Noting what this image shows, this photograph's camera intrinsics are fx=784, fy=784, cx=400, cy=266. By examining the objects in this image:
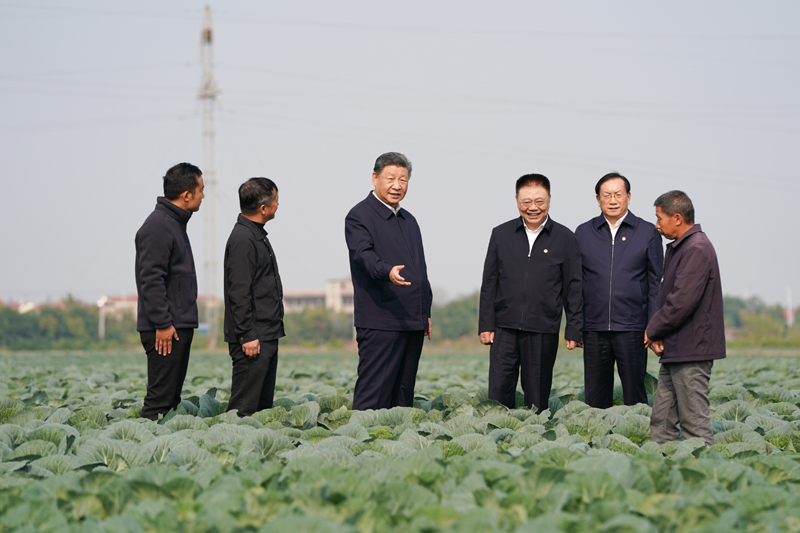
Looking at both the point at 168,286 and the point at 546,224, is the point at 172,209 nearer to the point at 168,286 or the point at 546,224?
the point at 168,286

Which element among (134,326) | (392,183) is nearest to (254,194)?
(392,183)

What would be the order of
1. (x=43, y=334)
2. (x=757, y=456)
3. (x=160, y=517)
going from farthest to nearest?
1. (x=43, y=334)
2. (x=757, y=456)
3. (x=160, y=517)

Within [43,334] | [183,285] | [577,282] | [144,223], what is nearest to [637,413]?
[577,282]

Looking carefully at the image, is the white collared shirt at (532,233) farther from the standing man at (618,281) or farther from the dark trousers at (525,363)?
the dark trousers at (525,363)

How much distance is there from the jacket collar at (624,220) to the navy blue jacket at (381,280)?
1344 mm

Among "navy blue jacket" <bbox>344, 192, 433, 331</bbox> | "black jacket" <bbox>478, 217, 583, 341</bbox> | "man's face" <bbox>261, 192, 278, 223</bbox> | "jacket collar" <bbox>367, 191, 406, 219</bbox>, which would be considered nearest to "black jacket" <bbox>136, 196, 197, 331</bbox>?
"man's face" <bbox>261, 192, 278, 223</bbox>

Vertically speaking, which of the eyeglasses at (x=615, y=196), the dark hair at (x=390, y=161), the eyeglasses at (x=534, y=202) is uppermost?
the dark hair at (x=390, y=161)

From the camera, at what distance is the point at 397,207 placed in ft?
18.2

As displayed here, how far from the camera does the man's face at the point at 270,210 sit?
529cm

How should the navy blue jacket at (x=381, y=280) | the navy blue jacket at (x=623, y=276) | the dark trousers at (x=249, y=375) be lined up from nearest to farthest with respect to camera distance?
the dark trousers at (x=249, y=375) < the navy blue jacket at (x=381, y=280) < the navy blue jacket at (x=623, y=276)

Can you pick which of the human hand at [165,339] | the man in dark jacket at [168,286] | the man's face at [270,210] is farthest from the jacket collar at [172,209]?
the human hand at [165,339]

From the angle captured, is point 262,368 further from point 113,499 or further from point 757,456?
point 757,456

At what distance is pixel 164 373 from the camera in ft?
16.9

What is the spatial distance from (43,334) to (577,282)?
156 ft
